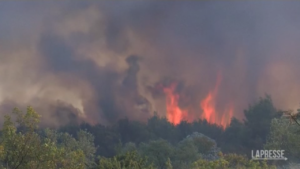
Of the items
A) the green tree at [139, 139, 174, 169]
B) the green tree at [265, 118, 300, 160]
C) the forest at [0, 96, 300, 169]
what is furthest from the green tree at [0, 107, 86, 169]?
the green tree at [139, 139, 174, 169]

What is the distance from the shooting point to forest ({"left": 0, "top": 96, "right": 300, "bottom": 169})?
70.6 feet

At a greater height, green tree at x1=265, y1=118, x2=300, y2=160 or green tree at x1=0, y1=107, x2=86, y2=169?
green tree at x1=265, y1=118, x2=300, y2=160

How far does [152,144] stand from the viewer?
94750 mm

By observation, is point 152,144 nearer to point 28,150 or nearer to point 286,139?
point 286,139

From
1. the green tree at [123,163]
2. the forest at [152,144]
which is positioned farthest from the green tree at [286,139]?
the green tree at [123,163]

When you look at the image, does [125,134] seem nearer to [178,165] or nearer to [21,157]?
[178,165]

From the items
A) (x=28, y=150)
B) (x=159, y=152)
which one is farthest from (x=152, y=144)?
(x=28, y=150)

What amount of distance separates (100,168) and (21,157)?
566cm

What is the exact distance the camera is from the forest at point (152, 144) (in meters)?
21.5

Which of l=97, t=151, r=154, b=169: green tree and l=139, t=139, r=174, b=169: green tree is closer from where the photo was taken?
l=97, t=151, r=154, b=169: green tree

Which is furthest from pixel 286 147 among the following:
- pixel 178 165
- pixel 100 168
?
pixel 100 168

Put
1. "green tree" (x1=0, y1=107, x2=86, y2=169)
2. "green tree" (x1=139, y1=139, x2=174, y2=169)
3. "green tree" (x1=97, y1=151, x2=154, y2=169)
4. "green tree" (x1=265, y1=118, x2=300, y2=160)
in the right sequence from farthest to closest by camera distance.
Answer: "green tree" (x1=139, y1=139, x2=174, y2=169)
"green tree" (x1=265, y1=118, x2=300, y2=160)
"green tree" (x1=97, y1=151, x2=154, y2=169)
"green tree" (x1=0, y1=107, x2=86, y2=169)

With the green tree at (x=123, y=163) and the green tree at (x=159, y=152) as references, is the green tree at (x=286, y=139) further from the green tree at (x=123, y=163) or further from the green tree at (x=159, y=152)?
the green tree at (x=123, y=163)

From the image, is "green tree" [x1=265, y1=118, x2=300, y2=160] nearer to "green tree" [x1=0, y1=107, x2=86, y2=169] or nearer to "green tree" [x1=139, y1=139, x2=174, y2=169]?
"green tree" [x1=139, y1=139, x2=174, y2=169]
